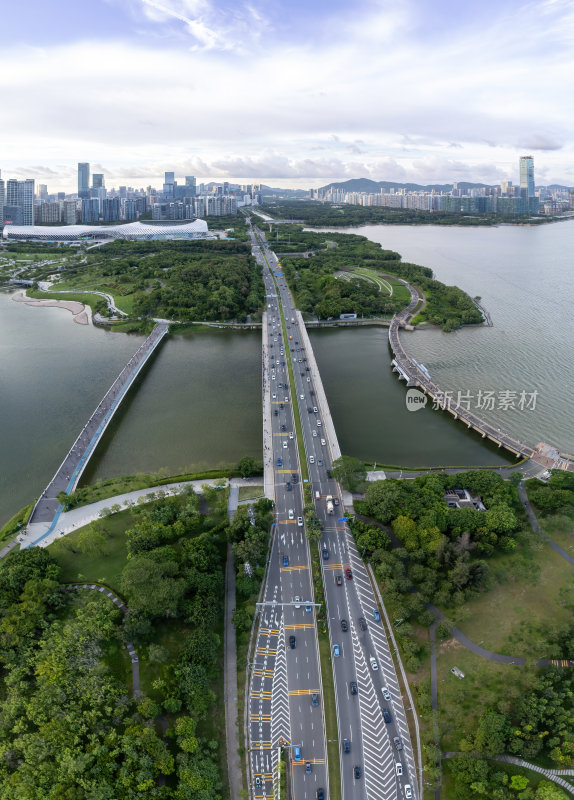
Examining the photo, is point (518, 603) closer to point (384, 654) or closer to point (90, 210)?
point (384, 654)

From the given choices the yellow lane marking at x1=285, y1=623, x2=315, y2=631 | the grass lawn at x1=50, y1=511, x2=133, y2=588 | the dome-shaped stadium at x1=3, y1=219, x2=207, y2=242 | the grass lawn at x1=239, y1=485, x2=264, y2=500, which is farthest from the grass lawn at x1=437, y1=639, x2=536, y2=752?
the dome-shaped stadium at x1=3, y1=219, x2=207, y2=242

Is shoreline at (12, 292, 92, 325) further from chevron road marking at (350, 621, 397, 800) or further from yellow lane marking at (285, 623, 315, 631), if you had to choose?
chevron road marking at (350, 621, 397, 800)

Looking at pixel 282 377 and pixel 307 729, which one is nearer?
pixel 307 729

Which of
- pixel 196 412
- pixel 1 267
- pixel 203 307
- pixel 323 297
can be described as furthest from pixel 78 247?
pixel 196 412

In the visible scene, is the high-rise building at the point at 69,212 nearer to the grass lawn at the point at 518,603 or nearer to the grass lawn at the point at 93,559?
the grass lawn at the point at 93,559

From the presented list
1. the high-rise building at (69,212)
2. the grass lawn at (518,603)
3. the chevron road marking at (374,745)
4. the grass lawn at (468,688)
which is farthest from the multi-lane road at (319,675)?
the high-rise building at (69,212)

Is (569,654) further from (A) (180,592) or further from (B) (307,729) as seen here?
(A) (180,592)
